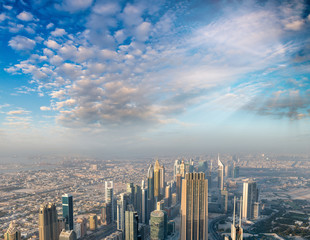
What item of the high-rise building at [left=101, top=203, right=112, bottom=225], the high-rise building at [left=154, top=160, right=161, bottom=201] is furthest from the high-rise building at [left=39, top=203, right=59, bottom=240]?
the high-rise building at [left=154, top=160, right=161, bottom=201]

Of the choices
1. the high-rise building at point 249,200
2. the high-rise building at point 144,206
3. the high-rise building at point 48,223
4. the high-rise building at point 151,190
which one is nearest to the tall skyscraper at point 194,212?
the high-rise building at point 144,206

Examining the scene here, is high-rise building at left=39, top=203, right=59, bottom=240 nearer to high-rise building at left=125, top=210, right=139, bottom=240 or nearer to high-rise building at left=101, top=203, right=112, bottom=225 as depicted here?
high-rise building at left=125, top=210, right=139, bottom=240

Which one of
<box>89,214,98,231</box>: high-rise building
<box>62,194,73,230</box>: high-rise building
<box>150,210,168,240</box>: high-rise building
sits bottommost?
Result: <box>89,214,98,231</box>: high-rise building

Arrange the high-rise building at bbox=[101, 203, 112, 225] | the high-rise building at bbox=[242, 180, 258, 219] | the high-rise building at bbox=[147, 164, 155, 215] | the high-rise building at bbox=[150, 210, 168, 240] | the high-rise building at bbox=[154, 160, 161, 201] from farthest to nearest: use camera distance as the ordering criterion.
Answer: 1. the high-rise building at bbox=[154, 160, 161, 201]
2. the high-rise building at bbox=[242, 180, 258, 219]
3. the high-rise building at bbox=[147, 164, 155, 215]
4. the high-rise building at bbox=[101, 203, 112, 225]
5. the high-rise building at bbox=[150, 210, 168, 240]

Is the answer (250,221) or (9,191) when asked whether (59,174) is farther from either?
(250,221)

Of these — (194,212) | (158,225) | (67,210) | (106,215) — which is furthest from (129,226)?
(106,215)

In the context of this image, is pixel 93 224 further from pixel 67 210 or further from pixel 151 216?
pixel 151 216

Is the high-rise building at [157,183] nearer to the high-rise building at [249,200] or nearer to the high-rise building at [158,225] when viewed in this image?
the high-rise building at [158,225]
